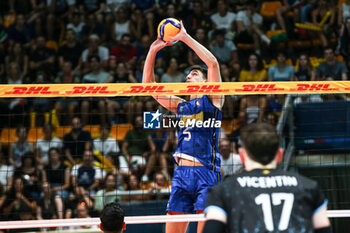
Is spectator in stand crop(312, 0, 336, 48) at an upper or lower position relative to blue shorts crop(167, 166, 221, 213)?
upper

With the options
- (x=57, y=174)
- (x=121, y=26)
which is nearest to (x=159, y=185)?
(x=57, y=174)

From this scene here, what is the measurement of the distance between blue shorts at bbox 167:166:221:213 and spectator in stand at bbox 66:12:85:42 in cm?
819

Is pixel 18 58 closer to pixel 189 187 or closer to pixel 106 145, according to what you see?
pixel 106 145

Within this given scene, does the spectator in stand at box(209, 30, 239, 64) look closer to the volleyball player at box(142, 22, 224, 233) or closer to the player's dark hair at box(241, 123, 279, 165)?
the volleyball player at box(142, 22, 224, 233)

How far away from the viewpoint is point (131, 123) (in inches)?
A: 437

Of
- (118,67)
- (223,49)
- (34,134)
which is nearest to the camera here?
(34,134)

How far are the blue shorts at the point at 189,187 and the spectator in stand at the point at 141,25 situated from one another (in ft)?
25.3

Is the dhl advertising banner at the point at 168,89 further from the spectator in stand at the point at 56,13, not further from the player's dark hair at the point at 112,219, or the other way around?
the spectator in stand at the point at 56,13

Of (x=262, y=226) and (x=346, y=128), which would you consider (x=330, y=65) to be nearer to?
(x=346, y=128)

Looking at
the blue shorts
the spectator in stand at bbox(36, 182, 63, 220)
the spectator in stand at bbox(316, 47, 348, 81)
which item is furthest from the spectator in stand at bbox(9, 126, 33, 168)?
the spectator in stand at bbox(316, 47, 348, 81)

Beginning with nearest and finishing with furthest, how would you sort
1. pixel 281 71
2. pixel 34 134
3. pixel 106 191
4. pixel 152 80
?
1. pixel 152 80
2. pixel 106 191
3. pixel 34 134
4. pixel 281 71

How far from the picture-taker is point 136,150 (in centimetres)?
1063

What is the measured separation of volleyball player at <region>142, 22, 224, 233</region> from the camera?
6.18 meters

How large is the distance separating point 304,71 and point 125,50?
13.6 ft
